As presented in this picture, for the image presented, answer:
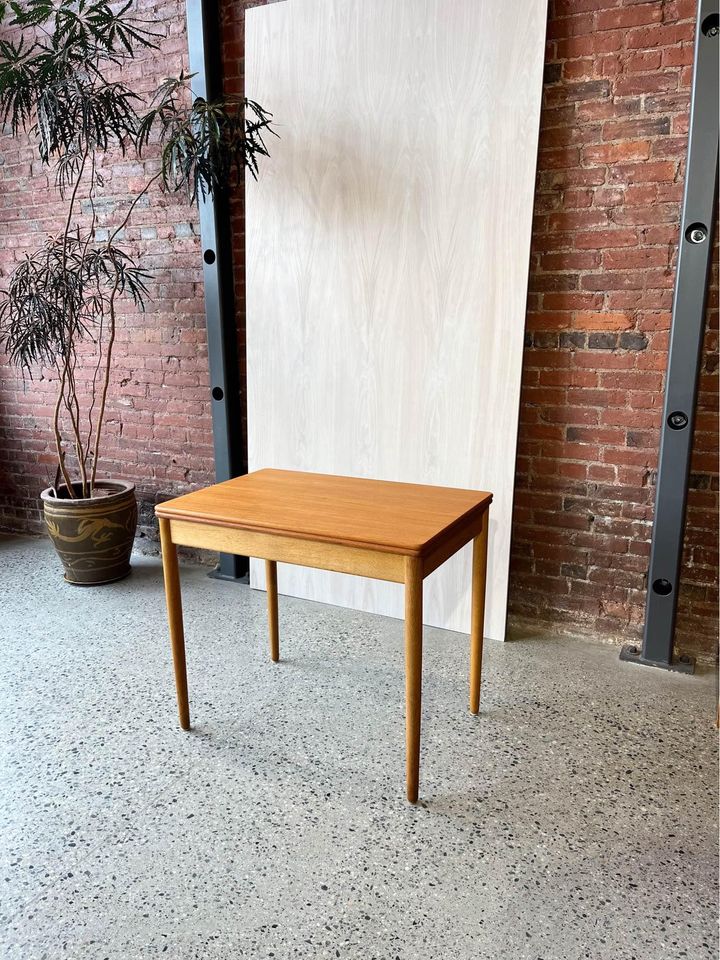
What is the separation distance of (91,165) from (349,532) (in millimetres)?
2837

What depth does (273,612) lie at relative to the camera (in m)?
2.63

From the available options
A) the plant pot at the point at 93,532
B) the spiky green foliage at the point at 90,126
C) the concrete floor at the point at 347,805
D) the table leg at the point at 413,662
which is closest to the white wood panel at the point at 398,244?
the spiky green foliage at the point at 90,126

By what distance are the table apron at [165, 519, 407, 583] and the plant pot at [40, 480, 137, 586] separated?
149 centimetres

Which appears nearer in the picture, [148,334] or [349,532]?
[349,532]

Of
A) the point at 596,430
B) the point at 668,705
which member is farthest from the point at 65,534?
the point at 668,705

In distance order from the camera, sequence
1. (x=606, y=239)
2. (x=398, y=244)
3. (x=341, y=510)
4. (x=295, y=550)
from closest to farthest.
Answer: (x=295, y=550)
(x=341, y=510)
(x=606, y=239)
(x=398, y=244)

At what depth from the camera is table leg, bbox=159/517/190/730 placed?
2.06 metres

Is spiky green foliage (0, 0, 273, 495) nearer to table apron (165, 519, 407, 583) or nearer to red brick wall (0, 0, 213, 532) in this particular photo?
red brick wall (0, 0, 213, 532)

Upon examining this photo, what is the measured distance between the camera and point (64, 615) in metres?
3.15

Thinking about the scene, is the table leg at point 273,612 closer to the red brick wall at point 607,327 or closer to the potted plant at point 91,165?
the red brick wall at point 607,327

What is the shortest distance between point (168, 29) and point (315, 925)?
11.8 ft

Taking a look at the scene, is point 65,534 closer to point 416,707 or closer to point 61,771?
point 61,771

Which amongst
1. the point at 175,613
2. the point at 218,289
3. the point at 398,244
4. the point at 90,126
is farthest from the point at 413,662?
the point at 90,126

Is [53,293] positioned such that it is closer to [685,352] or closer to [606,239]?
[606,239]
